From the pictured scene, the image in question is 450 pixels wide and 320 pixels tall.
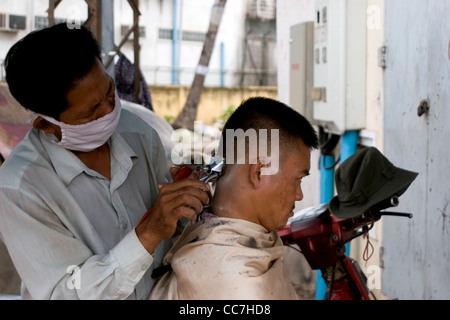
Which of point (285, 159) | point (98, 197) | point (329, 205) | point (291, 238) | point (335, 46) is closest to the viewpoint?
point (285, 159)

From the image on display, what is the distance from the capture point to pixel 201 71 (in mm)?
9422

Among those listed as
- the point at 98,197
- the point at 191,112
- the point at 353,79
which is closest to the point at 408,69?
the point at 353,79

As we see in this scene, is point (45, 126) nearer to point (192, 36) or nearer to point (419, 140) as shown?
point (419, 140)

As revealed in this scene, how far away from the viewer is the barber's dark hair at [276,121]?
63.5 inches

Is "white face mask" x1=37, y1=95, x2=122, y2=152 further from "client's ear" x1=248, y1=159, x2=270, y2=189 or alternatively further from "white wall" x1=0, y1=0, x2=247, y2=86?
"white wall" x1=0, y1=0, x2=247, y2=86

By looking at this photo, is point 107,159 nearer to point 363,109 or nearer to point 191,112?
point 363,109

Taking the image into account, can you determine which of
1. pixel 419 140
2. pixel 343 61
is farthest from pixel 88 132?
pixel 343 61

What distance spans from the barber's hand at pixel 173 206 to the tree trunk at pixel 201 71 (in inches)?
299

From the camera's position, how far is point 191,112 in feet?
32.4

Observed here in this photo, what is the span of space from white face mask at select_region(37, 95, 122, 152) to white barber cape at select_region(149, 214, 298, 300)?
1.29ft

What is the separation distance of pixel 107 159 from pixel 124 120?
0.72ft

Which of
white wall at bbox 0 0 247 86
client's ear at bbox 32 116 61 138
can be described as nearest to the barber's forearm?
client's ear at bbox 32 116 61 138

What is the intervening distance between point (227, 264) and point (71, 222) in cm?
48

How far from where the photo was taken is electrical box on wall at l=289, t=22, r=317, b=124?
3941 mm
